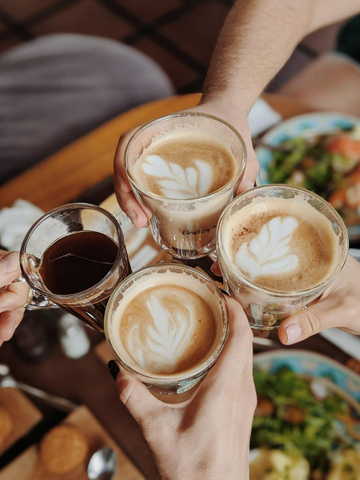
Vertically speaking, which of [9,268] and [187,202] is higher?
[187,202]

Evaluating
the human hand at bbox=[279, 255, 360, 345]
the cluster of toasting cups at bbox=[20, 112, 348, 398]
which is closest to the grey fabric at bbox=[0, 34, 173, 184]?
the cluster of toasting cups at bbox=[20, 112, 348, 398]

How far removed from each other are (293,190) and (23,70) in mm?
1675

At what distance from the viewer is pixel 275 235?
98cm

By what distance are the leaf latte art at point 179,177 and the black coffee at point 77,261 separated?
18 cm

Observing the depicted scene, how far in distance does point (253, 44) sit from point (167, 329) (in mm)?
954

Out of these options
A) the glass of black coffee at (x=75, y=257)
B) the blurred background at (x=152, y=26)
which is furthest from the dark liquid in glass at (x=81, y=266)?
the blurred background at (x=152, y=26)

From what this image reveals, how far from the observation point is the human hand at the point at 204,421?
81cm

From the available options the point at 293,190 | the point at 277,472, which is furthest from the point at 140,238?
the point at 277,472

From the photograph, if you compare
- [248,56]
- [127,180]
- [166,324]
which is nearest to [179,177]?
[127,180]

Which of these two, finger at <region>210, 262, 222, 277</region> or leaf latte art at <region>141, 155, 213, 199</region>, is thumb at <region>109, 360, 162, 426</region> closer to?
finger at <region>210, 262, 222, 277</region>

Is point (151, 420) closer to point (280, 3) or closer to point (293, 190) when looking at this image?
point (293, 190)

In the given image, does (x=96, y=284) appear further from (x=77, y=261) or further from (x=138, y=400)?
(x=138, y=400)

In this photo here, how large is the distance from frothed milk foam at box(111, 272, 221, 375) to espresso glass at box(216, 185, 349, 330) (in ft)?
0.25

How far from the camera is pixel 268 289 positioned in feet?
2.83
